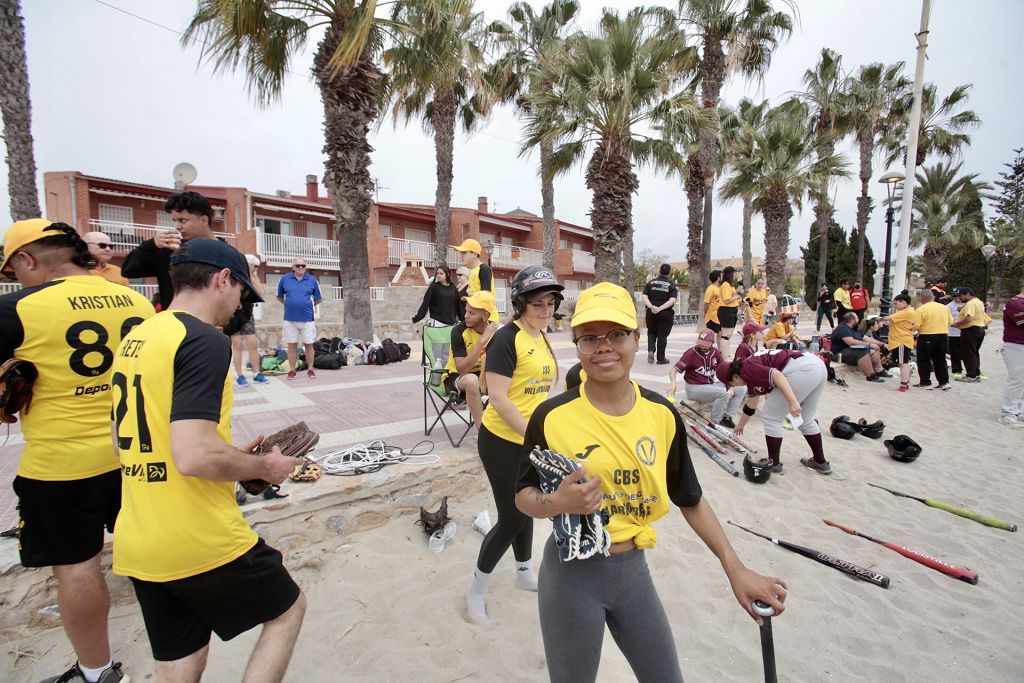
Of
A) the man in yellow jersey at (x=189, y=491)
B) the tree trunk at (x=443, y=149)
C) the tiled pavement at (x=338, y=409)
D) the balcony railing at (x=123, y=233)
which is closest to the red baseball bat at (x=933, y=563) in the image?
the tiled pavement at (x=338, y=409)

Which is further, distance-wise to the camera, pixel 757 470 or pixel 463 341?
pixel 757 470

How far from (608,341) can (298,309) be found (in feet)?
24.4

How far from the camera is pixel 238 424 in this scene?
5.11 metres

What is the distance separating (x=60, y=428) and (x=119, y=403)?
0.73 metres

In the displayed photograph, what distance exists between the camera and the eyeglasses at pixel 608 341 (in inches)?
60.3

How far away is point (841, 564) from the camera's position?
349 cm

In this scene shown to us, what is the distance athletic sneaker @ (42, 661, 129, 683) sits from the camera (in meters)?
2.16

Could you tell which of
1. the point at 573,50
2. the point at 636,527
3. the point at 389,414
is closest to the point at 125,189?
the point at 573,50

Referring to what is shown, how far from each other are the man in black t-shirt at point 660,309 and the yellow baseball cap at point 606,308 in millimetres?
7650

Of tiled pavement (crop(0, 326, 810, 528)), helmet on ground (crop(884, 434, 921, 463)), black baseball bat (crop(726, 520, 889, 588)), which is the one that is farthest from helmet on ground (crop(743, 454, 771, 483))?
tiled pavement (crop(0, 326, 810, 528))

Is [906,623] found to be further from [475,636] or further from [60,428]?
[60,428]

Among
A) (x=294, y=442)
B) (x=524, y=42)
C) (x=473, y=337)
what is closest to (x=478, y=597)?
(x=294, y=442)

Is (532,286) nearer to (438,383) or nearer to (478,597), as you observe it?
(478,597)

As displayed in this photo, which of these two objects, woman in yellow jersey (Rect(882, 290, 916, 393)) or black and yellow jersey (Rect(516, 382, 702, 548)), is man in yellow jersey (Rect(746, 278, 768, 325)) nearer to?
woman in yellow jersey (Rect(882, 290, 916, 393))
